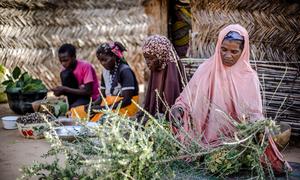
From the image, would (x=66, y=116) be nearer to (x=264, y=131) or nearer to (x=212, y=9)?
(x=212, y=9)

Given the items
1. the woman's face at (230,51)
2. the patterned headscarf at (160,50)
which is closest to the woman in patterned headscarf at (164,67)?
the patterned headscarf at (160,50)

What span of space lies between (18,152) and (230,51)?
261 centimetres

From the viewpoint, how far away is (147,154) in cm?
293

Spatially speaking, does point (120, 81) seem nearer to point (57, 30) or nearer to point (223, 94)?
point (223, 94)

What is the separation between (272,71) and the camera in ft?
17.8

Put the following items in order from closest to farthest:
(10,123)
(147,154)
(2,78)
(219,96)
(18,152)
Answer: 1. (147,154)
2. (219,96)
3. (18,152)
4. (10,123)
5. (2,78)

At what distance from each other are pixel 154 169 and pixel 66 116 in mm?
3352

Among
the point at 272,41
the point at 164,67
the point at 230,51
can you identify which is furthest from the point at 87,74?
the point at 230,51

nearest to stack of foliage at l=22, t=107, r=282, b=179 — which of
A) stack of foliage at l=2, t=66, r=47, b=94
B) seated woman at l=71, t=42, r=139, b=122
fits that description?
seated woman at l=71, t=42, r=139, b=122

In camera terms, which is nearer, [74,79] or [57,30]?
[74,79]

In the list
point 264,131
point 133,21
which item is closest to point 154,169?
point 264,131

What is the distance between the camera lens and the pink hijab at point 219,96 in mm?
3736

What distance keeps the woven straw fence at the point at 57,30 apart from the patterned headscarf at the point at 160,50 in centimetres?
437

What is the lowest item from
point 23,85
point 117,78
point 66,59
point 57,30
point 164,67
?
point 23,85
